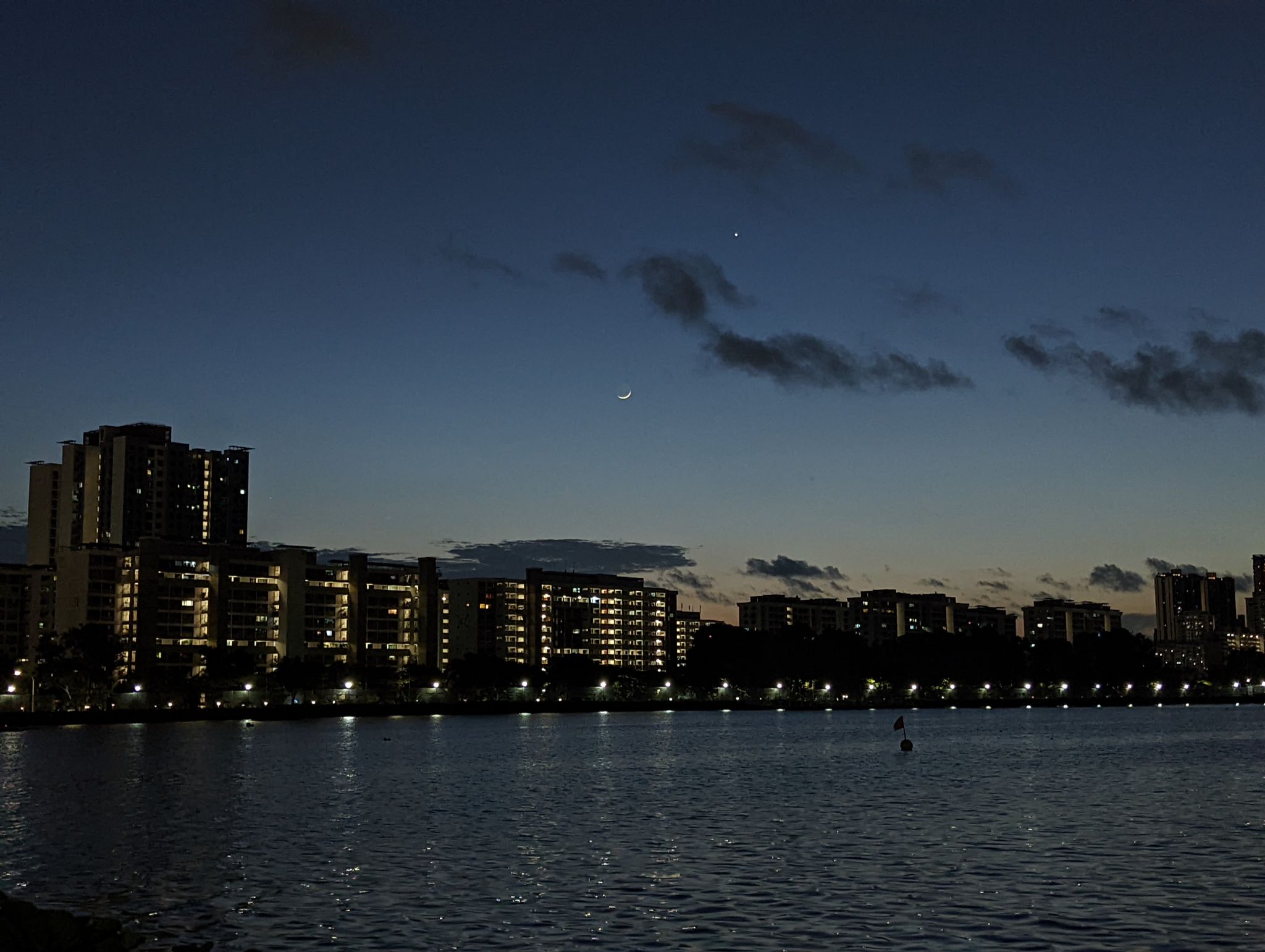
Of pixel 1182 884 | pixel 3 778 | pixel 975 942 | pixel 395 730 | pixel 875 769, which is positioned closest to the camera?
pixel 975 942

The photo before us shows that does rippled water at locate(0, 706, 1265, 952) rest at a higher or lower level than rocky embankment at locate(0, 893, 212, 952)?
lower

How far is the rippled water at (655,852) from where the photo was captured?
3077 centimetres

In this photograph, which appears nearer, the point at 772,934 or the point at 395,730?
the point at 772,934

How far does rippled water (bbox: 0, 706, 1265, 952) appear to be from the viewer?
3077cm

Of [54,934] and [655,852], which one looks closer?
[54,934]

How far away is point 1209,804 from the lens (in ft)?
196

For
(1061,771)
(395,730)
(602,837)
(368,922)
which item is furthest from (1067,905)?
(395,730)

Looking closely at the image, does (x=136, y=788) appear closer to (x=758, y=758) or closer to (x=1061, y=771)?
(x=758, y=758)

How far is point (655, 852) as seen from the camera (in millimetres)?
44156

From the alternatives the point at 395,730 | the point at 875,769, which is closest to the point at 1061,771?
the point at 875,769

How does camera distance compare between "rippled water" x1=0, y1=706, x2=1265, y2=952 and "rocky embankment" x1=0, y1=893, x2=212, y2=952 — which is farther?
"rippled water" x1=0, y1=706, x2=1265, y2=952

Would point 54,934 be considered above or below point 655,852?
above

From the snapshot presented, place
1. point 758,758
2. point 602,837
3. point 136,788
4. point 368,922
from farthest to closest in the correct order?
→ point 758,758 → point 136,788 → point 602,837 → point 368,922

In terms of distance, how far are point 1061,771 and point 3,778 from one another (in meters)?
60.9
